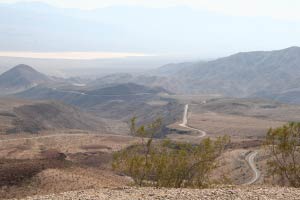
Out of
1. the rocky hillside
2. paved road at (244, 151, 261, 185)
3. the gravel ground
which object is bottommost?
the rocky hillside

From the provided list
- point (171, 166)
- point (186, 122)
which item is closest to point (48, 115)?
point (186, 122)

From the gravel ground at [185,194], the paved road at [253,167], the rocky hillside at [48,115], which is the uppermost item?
the gravel ground at [185,194]

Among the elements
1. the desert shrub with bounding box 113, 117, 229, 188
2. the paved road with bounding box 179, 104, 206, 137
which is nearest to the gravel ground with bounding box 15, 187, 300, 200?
the desert shrub with bounding box 113, 117, 229, 188

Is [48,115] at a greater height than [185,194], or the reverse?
[185,194]

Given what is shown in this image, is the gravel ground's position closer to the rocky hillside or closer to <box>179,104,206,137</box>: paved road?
<box>179,104,206,137</box>: paved road

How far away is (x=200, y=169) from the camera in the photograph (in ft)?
124

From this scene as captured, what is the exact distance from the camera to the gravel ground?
2952 cm

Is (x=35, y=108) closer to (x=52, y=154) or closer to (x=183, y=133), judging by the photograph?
(x=183, y=133)

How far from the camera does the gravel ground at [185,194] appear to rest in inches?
1162

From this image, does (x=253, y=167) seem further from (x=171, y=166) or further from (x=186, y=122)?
(x=186, y=122)

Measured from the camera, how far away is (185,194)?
3017 cm

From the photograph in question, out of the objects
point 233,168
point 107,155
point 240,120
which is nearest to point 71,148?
point 107,155

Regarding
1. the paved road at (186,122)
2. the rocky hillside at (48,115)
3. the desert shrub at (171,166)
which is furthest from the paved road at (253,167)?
the rocky hillside at (48,115)

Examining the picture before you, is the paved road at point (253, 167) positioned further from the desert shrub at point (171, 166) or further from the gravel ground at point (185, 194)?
the gravel ground at point (185, 194)
